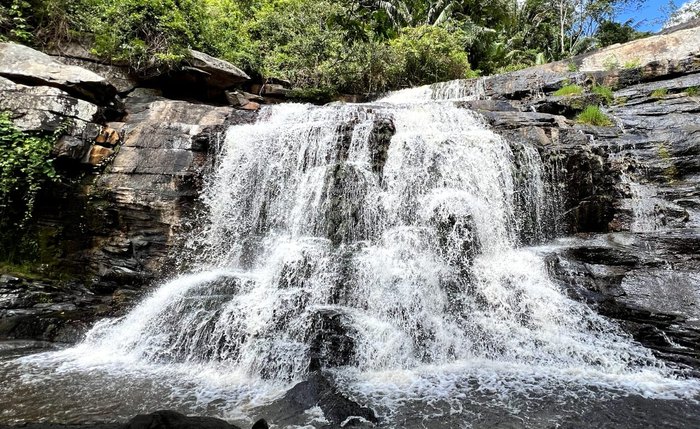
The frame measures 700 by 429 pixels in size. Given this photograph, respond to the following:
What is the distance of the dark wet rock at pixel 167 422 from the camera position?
3064 millimetres

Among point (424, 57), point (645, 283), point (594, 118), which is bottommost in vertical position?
point (645, 283)

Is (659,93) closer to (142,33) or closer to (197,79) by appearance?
(197,79)

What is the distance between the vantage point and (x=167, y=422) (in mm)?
3127

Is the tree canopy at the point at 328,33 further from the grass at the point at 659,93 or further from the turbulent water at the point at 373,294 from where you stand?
the grass at the point at 659,93

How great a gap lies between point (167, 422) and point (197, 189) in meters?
7.06

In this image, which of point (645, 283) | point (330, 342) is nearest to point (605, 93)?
point (645, 283)

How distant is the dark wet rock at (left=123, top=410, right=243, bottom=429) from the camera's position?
10.1 feet

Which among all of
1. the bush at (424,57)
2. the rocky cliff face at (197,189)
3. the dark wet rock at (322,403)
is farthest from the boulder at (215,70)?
the dark wet rock at (322,403)

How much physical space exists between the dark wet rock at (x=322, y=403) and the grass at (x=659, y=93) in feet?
40.7

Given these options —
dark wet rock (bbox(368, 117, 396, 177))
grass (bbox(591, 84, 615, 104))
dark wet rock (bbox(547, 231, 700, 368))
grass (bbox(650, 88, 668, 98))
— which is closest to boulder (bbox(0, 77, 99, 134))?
dark wet rock (bbox(368, 117, 396, 177))

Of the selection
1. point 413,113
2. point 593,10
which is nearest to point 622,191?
point 413,113

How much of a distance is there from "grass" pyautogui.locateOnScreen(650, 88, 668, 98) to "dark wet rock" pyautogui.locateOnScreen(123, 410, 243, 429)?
13.8 metres

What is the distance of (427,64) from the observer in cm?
1720

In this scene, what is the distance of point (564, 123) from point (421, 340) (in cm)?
755
